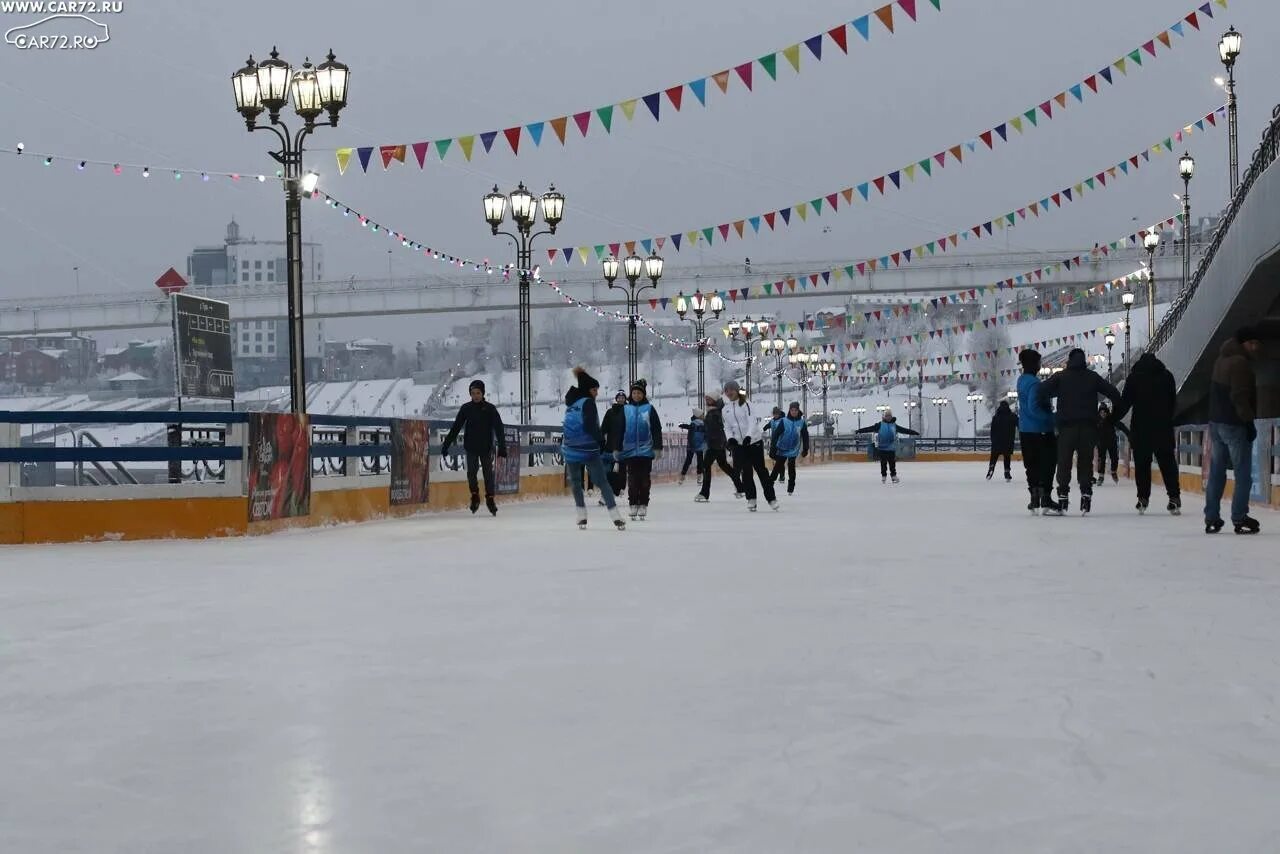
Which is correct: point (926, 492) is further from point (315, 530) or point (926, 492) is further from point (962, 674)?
point (962, 674)

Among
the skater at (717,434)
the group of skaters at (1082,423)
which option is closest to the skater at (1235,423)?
the group of skaters at (1082,423)

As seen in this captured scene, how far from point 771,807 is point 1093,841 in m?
0.74

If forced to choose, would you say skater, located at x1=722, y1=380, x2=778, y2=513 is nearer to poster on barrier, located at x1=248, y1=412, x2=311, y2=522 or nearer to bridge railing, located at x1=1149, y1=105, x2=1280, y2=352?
poster on barrier, located at x1=248, y1=412, x2=311, y2=522

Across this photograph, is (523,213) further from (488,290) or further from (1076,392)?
(488,290)

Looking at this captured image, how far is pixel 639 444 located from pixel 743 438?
11.5 ft

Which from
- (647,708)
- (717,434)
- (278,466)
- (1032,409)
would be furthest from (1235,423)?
(717,434)

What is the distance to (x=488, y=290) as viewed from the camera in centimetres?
7775

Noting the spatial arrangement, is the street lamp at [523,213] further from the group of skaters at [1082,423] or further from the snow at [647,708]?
the snow at [647,708]

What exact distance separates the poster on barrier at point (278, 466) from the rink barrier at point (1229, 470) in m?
8.57

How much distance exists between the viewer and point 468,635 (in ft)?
24.2

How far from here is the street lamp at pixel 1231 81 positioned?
2650 centimetres

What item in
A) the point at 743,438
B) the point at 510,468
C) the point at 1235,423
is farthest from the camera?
the point at 510,468

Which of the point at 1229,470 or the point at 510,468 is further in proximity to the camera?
the point at 510,468

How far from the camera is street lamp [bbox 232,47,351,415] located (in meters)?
17.2
